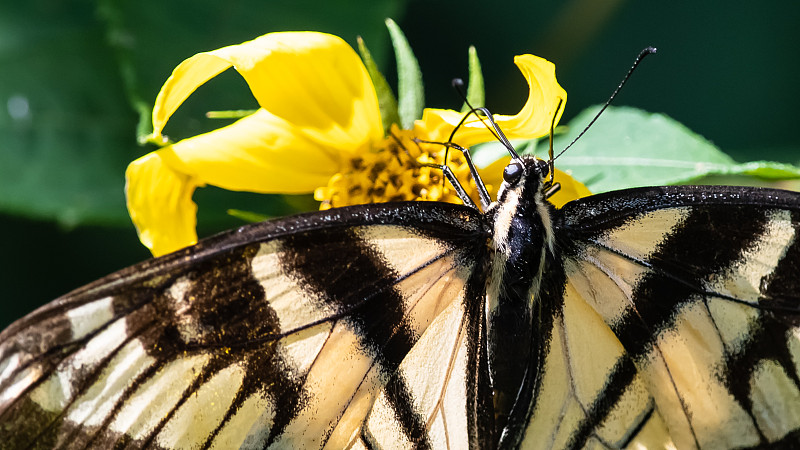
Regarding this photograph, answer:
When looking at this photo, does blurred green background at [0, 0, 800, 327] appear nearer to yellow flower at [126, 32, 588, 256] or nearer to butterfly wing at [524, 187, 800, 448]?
yellow flower at [126, 32, 588, 256]

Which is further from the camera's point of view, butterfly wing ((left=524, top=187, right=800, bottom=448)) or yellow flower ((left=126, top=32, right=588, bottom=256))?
yellow flower ((left=126, top=32, right=588, bottom=256))

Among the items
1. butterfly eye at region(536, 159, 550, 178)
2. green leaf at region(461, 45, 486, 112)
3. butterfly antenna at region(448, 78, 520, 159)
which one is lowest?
butterfly eye at region(536, 159, 550, 178)

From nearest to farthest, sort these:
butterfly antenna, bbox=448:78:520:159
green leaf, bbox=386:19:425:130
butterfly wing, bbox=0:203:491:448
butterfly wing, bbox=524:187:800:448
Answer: butterfly wing, bbox=0:203:491:448, butterfly wing, bbox=524:187:800:448, butterfly antenna, bbox=448:78:520:159, green leaf, bbox=386:19:425:130

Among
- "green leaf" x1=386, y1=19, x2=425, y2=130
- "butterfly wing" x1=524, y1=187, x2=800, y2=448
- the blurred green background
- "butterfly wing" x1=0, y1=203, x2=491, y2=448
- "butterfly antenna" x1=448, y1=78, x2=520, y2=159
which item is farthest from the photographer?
the blurred green background

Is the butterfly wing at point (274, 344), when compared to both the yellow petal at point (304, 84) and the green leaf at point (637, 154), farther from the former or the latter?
the green leaf at point (637, 154)

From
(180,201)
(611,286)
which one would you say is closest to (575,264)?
(611,286)

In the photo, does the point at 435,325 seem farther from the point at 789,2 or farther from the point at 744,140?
the point at 789,2

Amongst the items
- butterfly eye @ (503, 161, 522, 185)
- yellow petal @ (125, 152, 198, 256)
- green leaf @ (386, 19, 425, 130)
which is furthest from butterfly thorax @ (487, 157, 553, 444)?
yellow petal @ (125, 152, 198, 256)
